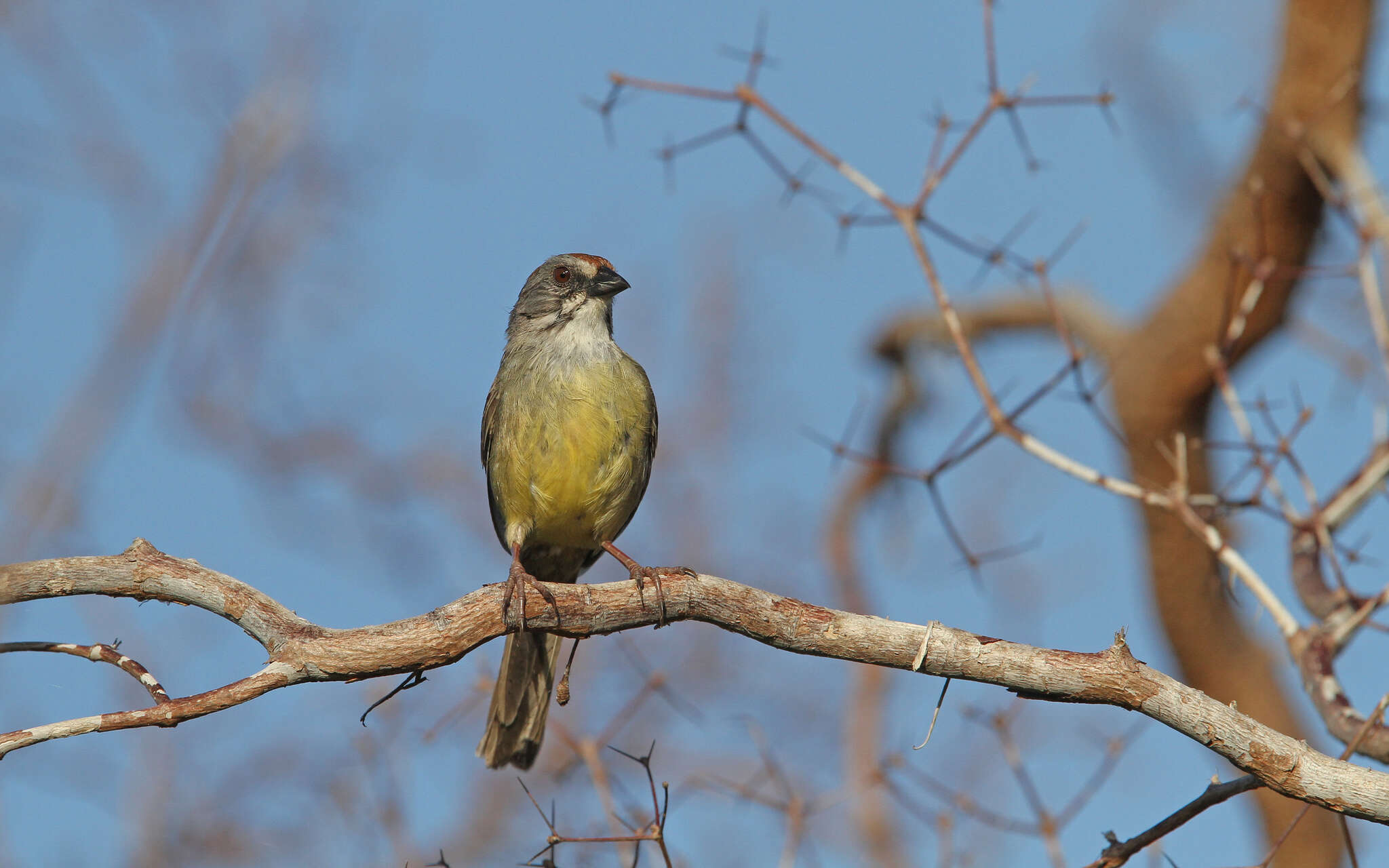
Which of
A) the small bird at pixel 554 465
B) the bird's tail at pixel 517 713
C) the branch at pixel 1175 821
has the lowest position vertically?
the branch at pixel 1175 821

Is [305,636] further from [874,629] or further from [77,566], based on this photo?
[874,629]

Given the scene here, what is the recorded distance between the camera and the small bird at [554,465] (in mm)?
4898

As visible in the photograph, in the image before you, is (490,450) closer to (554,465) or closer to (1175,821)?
(554,465)

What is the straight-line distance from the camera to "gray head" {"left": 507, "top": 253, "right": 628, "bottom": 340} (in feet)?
18.2

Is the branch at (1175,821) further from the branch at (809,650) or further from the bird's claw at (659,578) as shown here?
the bird's claw at (659,578)

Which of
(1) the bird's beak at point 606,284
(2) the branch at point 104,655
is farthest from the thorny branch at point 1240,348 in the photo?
(2) the branch at point 104,655

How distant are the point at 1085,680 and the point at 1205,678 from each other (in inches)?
228

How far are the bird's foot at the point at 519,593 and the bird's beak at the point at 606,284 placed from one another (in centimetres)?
198

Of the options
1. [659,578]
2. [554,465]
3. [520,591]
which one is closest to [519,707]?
[554,465]

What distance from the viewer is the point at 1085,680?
10.8ft

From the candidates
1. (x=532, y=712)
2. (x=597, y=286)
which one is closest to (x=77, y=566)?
(x=532, y=712)

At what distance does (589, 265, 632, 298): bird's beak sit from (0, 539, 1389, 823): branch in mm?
2402

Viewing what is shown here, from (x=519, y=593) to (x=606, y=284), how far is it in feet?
7.59

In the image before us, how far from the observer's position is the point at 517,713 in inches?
192
